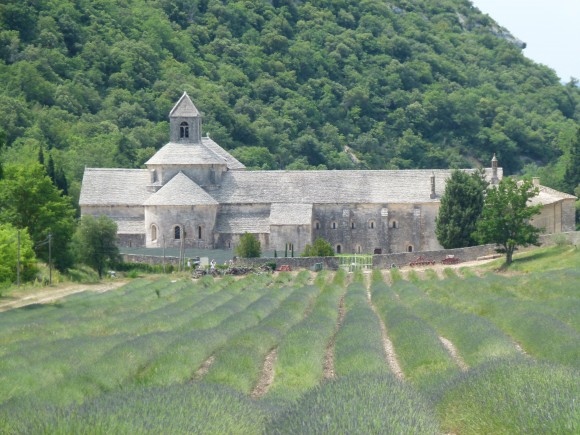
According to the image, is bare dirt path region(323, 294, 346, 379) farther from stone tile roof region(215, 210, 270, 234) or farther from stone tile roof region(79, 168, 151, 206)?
stone tile roof region(79, 168, 151, 206)

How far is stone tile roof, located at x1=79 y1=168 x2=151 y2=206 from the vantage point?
90.4 m

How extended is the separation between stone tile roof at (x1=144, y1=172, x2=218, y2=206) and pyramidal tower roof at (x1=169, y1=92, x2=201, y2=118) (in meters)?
7.72

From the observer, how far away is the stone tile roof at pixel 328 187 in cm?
9025

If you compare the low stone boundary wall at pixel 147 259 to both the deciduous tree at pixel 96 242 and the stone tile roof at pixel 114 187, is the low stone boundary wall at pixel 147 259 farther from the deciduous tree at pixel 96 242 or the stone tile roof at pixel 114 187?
the stone tile roof at pixel 114 187

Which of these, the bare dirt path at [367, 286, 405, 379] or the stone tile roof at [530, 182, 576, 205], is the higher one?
the stone tile roof at [530, 182, 576, 205]

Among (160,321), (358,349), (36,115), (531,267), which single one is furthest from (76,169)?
(358,349)

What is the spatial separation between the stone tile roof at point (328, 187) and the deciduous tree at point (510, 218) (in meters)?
17.9

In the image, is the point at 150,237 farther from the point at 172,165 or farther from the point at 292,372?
the point at 292,372

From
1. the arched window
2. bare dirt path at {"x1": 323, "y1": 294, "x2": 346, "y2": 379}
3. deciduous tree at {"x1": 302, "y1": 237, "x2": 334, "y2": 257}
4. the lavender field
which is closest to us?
the lavender field

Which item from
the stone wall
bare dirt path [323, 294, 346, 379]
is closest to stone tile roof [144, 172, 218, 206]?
the stone wall

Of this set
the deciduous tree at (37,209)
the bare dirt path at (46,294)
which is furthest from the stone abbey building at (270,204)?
the deciduous tree at (37,209)

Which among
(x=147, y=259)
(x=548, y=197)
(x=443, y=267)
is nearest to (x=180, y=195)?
(x=147, y=259)

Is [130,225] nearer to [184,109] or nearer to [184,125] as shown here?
[184,125]

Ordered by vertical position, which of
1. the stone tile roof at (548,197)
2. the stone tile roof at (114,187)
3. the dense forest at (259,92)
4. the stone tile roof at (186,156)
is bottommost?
the stone tile roof at (548,197)
